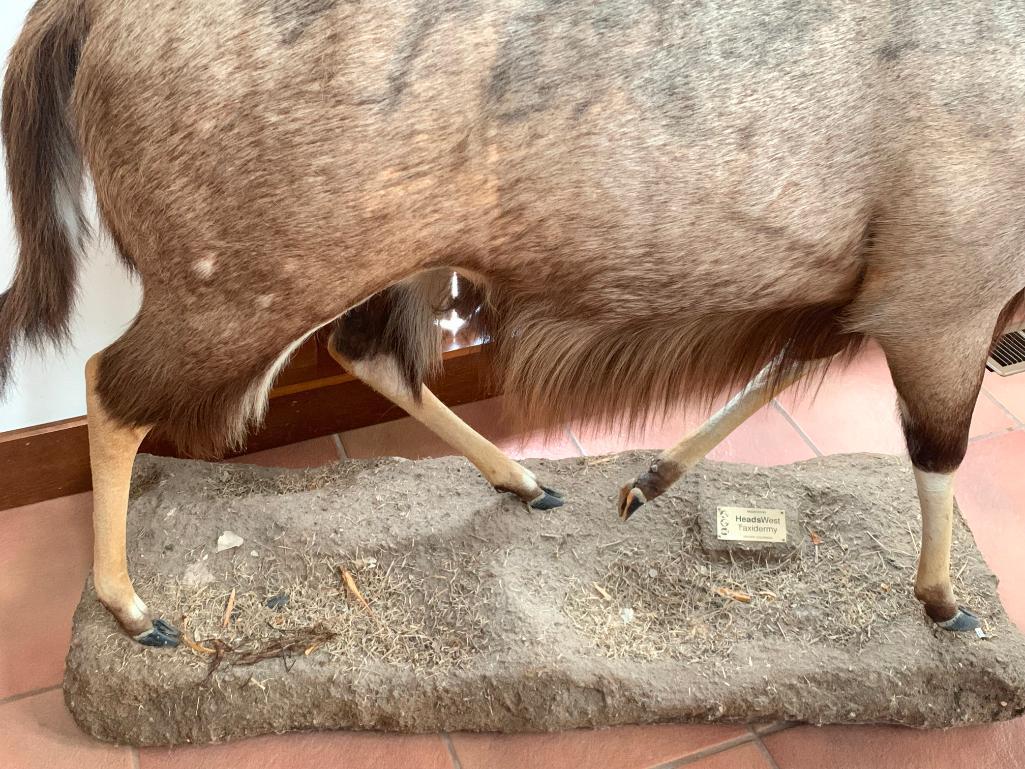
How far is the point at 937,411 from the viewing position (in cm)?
142

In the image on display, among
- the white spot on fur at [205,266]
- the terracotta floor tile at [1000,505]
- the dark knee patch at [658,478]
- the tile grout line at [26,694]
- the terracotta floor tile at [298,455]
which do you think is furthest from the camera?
the terracotta floor tile at [298,455]

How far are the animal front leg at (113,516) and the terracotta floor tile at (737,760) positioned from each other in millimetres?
941

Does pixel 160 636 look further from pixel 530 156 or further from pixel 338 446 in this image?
pixel 530 156

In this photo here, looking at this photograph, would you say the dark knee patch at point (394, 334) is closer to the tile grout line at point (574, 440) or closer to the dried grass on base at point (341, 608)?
the dried grass on base at point (341, 608)

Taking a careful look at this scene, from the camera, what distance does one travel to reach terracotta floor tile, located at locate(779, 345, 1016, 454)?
2441 mm

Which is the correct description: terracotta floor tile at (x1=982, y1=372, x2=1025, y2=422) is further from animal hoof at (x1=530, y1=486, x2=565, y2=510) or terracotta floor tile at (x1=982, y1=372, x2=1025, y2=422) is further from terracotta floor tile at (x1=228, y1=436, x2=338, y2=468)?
terracotta floor tile at (x1=228, y1=436, x2=338, y2=468)

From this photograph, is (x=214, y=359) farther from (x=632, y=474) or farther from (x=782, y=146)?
(x=632, y=474)

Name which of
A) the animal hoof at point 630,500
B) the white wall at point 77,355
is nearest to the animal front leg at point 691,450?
the animal hoof at point 630,500

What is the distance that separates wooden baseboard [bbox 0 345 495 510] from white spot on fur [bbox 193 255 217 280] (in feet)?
2.83

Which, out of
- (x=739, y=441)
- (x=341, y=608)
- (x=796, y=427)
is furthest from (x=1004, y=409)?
(x=341, y=608)

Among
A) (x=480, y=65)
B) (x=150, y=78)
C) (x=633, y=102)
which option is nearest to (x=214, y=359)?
(x=150, y=78)

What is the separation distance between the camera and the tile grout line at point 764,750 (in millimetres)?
1701

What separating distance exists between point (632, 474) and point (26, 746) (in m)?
1.24

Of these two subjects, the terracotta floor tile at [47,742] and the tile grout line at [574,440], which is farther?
the tile grout line at [574,440]
